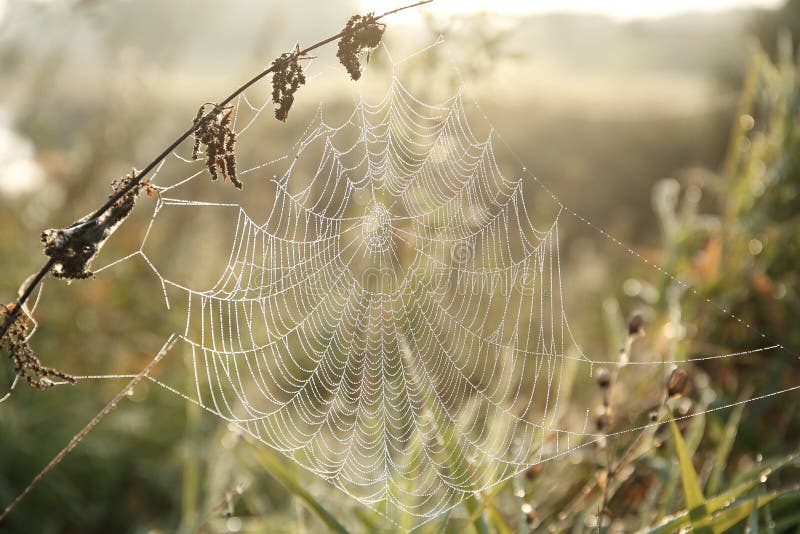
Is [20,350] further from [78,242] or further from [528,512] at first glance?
[528,512]

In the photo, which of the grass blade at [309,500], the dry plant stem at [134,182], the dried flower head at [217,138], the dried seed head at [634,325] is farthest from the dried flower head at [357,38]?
the grass blade at [309,500]

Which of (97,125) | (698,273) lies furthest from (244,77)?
(698,273)

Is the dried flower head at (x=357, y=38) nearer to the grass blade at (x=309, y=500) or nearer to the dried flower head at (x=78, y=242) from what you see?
the dried flower head at (x=78, y=242)

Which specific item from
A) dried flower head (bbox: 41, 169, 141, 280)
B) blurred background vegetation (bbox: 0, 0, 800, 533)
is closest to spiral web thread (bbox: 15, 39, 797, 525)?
blurred background vegetation (bbox: 0, 0, 800, 533)

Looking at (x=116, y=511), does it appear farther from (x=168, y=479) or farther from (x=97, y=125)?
(x=97, y=125)

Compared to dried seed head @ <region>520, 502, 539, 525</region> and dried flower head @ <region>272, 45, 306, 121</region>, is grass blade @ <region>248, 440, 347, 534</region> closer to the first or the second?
dried seed head @ <region>520, 502, 539, 525</region>

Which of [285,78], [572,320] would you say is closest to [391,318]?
[572,320]
